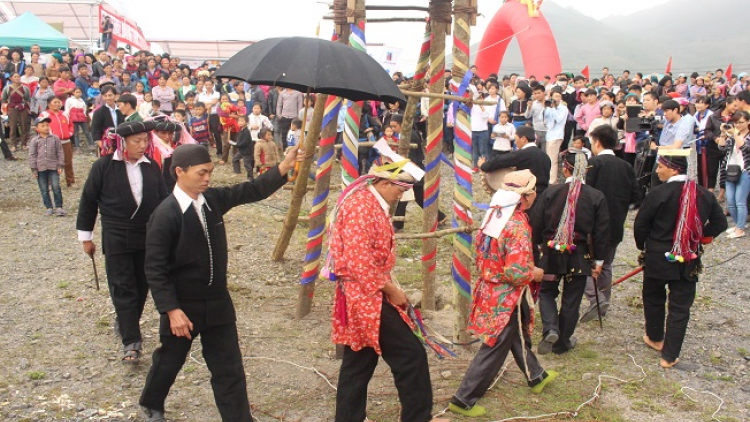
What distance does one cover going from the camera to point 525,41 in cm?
1997

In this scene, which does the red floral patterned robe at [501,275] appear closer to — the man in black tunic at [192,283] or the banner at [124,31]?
the man in black tunic at [192,283]

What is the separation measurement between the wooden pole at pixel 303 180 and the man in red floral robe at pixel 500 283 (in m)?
1.68

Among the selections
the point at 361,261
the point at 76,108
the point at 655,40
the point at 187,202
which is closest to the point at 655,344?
the point at 361,261

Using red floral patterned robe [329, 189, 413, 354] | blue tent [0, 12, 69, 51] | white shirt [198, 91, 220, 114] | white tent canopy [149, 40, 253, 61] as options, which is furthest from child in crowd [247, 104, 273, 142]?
white tent canopy [149, 40, 253, 61]

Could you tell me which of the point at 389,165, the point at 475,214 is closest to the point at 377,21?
the point at 389,165

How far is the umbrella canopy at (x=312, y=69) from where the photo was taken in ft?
13.9

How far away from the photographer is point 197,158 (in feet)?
13.3

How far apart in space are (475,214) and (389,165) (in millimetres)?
7631

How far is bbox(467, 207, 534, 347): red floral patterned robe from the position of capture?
459 cm

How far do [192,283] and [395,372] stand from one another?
1.42 metres

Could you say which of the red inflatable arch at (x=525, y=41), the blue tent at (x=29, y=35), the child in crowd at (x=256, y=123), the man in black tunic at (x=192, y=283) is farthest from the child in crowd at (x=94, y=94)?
the man in black tunic at (x=192, y=283)

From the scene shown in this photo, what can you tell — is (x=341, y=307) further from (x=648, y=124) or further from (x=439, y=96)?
(x=648, y=124)

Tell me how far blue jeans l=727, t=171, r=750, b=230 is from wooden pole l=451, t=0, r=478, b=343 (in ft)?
21.3

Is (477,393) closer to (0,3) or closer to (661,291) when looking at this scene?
(661,291)
